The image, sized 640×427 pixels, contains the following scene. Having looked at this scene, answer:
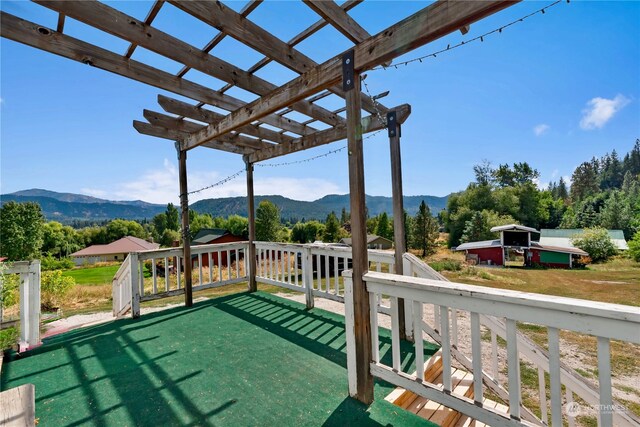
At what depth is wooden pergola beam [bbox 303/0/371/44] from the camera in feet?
5.74

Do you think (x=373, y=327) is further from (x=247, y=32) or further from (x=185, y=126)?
(x=185, y=126)

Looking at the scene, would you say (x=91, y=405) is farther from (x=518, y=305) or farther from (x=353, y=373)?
(x=518, y=305)

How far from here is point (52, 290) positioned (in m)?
6.84

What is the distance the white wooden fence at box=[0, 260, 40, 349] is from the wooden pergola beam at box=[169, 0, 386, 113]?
9.57 feet

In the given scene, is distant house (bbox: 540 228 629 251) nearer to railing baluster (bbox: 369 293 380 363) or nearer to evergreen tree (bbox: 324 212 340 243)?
evergreen tree (bbox: 324 212 340 243)

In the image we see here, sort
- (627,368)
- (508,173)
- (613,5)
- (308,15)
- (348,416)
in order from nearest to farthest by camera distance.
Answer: (348,416) < (308,15) < (627,368) < (613,5) < (508,173)

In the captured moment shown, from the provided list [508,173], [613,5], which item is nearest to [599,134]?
[508,173]

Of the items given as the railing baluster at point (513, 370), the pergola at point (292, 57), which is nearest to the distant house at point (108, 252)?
the pergola at point (292, 57)

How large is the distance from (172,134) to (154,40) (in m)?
2.25

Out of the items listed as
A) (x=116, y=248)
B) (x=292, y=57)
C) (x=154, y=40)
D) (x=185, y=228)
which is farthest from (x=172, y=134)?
(x=116, y=248)

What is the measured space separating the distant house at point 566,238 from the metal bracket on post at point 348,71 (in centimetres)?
2675

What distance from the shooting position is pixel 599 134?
155ft

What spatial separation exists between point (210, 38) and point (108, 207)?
223381 mm

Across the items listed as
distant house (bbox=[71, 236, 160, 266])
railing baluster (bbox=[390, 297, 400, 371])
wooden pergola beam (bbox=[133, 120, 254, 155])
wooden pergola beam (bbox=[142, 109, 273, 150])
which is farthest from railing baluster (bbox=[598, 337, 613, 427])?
distant house (bbox=[71, 236, 160, 266])
